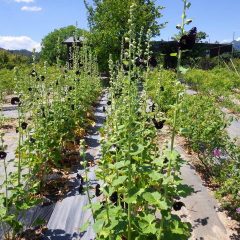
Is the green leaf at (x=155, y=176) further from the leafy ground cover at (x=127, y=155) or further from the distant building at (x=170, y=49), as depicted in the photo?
the distant building at (x=170, y=49)

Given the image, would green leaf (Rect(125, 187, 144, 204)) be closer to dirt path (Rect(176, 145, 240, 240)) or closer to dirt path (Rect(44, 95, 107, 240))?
dirt path (Rect(44, 95, 107, 240))

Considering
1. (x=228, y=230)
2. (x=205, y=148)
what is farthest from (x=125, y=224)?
(x=205, y=148)

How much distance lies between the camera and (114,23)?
2056cm

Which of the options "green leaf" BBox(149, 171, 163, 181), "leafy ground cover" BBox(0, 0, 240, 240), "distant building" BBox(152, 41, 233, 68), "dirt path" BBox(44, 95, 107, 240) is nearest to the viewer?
"green leaf" BBox(149, 171, 163, 181)

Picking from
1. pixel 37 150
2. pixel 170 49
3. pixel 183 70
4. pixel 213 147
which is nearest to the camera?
pixel 183 70

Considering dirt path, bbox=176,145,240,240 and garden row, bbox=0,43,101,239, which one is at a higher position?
garden row, bbox=0,43,101,239

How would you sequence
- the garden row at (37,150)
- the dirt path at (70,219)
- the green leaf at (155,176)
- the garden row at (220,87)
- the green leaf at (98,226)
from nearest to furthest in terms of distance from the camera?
the green leaf at (155,176)
the green leaf at (98,226)
the garden row at (37,150)
the dirt path at (70,219)
the garden row at (220,87)

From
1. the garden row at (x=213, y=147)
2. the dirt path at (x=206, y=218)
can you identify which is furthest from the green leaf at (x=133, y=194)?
the garden row at (x=213, y=147)

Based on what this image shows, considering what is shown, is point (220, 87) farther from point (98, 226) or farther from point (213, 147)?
Result: point (98, 226)

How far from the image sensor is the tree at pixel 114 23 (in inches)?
786

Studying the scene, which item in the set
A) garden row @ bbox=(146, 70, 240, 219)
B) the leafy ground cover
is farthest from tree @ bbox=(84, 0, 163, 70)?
garden row @ bbox=(146, 70, 240, 219)

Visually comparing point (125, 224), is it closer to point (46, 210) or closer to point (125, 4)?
point (46, 210)

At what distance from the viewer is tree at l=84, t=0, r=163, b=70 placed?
20.0 m

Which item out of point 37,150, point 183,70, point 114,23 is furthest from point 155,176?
point 114,23
